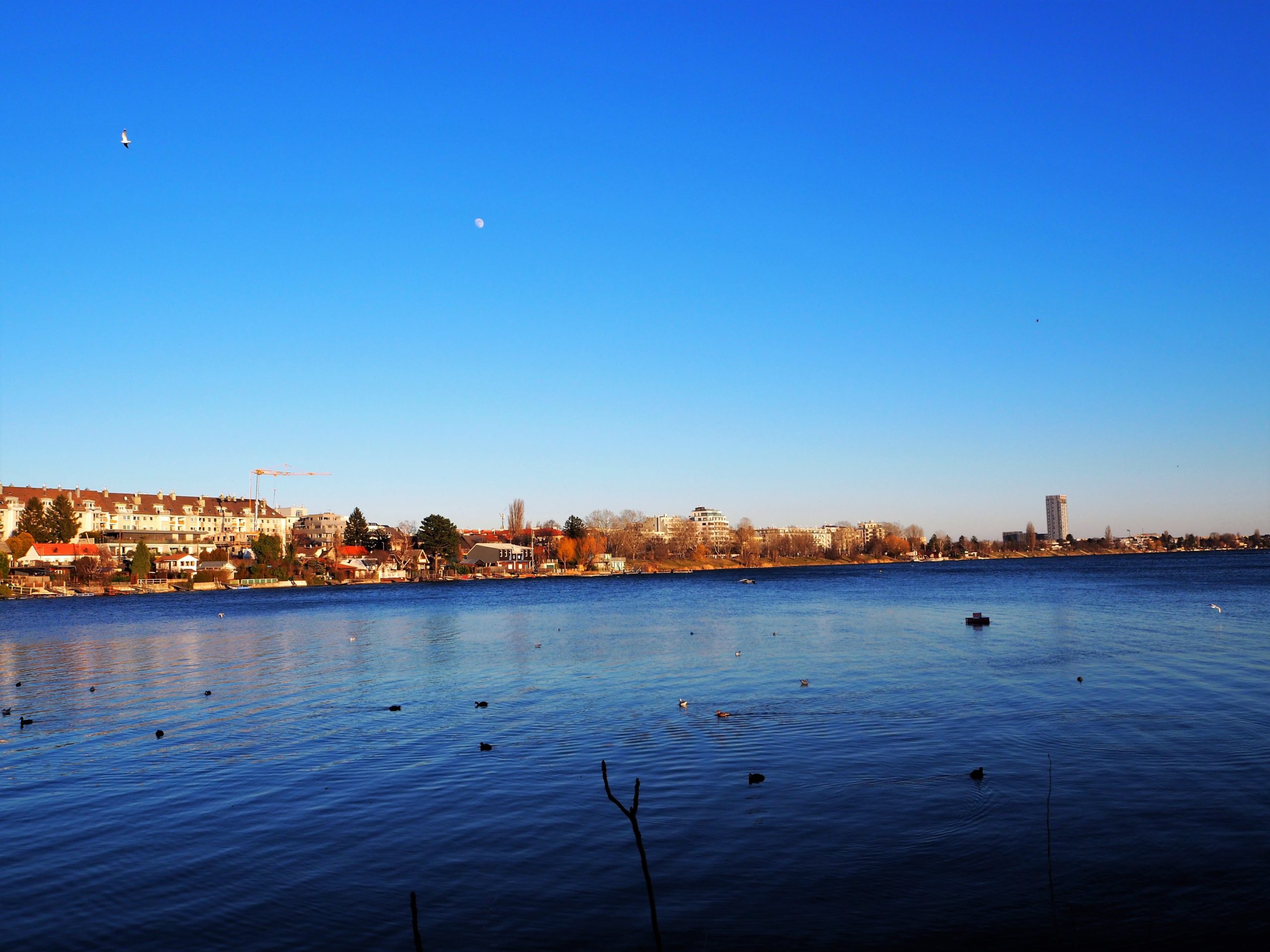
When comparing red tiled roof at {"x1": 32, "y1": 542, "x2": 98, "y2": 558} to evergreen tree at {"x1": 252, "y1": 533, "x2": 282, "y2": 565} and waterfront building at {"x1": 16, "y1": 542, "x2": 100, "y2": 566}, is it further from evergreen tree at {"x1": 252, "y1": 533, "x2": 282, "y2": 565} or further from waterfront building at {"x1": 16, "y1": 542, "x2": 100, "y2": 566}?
evergreen tree at {"x1": 252, "y1": 533, "x2": 282, "y2": 565}

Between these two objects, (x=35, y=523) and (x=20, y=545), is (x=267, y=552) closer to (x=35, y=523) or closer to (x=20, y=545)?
(x=20, y=545)

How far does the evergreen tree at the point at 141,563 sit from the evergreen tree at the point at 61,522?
86.4 feet

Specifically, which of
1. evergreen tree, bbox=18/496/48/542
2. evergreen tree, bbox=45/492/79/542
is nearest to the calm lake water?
evergreen tree, bbox=18/496/48/542

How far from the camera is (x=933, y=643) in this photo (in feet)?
154

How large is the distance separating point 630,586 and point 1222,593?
3441 inches

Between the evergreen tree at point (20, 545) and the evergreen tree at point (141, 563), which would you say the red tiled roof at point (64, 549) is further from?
the evergreen tree at point (141, 563)

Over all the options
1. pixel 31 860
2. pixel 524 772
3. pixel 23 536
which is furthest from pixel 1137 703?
pixel 23 536

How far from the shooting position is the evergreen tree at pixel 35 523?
170 m

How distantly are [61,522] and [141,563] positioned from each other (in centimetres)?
3178

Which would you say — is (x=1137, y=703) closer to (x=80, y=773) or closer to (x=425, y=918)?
(x=425, y=918)

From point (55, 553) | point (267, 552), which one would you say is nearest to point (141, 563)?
point (55, 553)

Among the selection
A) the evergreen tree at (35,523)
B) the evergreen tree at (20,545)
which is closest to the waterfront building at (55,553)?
the evergreen tree at (20,545)

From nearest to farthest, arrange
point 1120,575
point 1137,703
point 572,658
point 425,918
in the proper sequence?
point 425,918 → point 1137,703 → point 572,658 → point 1120,575

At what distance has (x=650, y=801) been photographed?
1791cm
